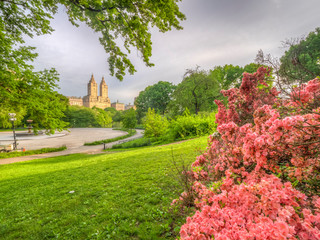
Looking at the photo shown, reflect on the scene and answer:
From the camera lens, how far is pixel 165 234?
8.66 feet

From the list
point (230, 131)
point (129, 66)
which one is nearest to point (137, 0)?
point (129, 66)

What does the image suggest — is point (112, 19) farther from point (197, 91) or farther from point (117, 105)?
point (117, 105)

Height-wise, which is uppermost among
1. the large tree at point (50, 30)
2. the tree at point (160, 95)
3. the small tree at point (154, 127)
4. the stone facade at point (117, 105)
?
the stone facade at point (117, 105)

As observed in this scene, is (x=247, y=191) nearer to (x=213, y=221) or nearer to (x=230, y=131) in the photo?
(x=213, y=221)

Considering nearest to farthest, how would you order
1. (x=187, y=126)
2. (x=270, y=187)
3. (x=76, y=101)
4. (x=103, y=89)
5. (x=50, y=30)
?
1. (x=270, y=187)
2. (x=50, y=30)
3. (x=187, y=126)
4. (x=76, y=101)
5. (x=103, y=89)

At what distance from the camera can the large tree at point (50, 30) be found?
4.75 m

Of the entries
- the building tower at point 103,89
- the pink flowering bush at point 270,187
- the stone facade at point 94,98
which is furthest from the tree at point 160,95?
the building tower at point 103,89

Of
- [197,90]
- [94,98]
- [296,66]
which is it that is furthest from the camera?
[94,98]

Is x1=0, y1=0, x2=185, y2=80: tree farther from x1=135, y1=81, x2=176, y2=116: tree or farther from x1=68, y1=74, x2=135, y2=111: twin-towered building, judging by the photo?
x1=68, y1=74, x2=135, y2=111: twin-towered building

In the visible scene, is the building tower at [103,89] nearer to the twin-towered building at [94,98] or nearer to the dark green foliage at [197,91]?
the twin-towered building at [94,98]

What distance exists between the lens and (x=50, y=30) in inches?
263

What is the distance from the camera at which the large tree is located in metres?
→ 4.75

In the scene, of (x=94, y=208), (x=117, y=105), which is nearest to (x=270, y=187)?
(x=94, y=208)

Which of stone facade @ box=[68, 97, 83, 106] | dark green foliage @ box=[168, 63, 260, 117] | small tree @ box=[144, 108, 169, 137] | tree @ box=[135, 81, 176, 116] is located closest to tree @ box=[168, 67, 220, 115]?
dark green foliage @ box=[168, 63, 260, 117]
